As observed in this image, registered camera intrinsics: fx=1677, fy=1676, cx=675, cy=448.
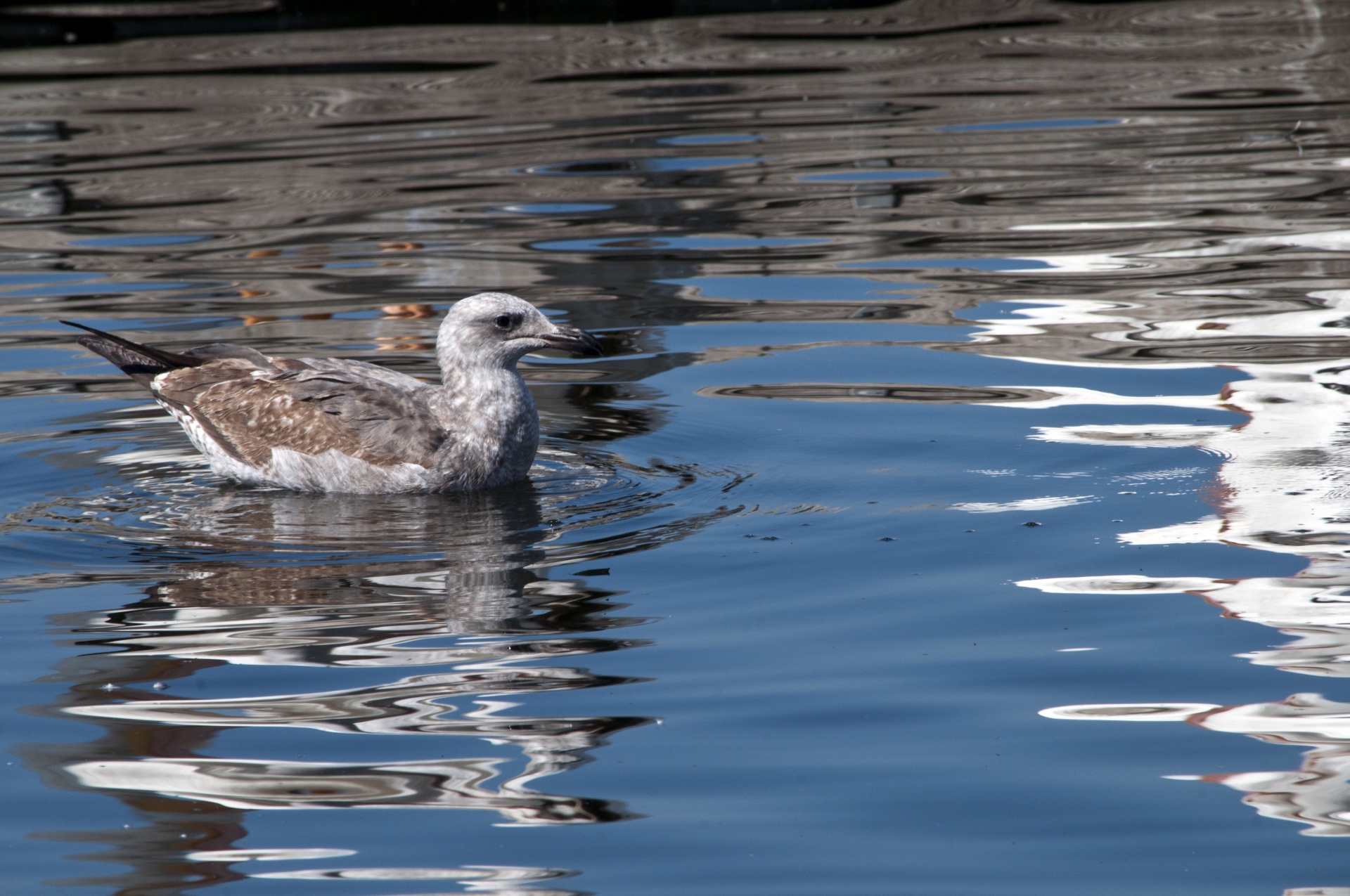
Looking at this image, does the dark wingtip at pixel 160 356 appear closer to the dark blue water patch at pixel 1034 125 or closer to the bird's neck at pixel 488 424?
the bird's neck at pixel 488 424

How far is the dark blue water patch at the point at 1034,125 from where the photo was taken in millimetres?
16844

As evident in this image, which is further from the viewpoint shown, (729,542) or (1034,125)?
(1034,125)

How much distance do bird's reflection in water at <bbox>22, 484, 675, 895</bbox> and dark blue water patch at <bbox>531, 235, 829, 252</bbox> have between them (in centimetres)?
575

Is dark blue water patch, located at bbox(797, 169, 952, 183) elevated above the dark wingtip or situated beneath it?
elevated above

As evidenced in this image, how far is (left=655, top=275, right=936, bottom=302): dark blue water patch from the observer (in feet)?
37.2

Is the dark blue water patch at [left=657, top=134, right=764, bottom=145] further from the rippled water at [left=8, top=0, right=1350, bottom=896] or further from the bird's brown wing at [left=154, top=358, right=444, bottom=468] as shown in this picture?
the bird's brown wing at [left=154, top=358, right=444, bottom=468]

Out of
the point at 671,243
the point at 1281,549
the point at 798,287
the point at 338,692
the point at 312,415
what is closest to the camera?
the point at 338,692

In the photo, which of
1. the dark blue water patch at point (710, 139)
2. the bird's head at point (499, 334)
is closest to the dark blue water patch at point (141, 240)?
the dark blue water patch at point (710, 139)

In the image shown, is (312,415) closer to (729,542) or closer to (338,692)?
(729,542)

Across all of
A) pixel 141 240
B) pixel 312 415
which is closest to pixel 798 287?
pixel 312 415

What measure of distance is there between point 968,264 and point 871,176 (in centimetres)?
323

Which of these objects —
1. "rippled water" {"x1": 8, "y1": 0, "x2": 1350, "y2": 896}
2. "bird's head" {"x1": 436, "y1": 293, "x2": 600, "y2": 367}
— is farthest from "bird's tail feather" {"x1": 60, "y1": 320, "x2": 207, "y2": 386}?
"bird's head" {"x1": 436, "y1": 293, "x2": 600, "y2": 367}

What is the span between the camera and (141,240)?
13.9 m

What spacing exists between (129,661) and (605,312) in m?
5.74
